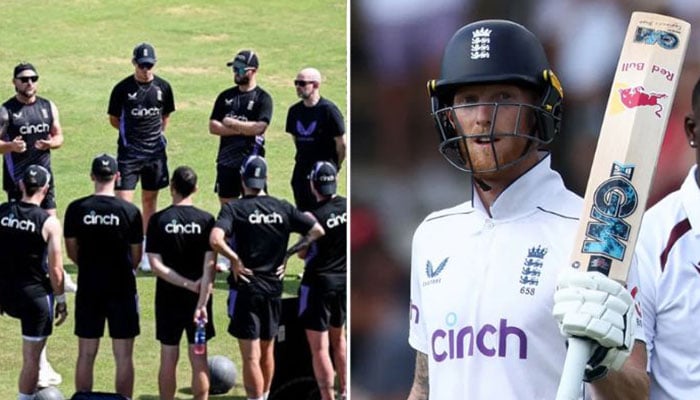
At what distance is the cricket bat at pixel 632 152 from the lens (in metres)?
2.59

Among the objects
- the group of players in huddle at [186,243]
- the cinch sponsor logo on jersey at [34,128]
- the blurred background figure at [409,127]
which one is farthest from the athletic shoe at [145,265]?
the blurred background figure at [409,127]

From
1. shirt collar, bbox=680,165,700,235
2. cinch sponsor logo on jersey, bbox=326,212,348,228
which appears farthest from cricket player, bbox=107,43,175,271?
shirt collar, bbox=680,165,700,235

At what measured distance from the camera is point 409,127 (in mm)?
5133

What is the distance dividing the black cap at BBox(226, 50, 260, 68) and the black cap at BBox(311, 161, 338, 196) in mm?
615

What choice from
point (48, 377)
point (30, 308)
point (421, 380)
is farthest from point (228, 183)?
point (421, 380)

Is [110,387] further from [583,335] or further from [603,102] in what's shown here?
[583,335]

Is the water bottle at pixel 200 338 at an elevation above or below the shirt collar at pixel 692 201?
below

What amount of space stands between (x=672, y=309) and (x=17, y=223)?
4.17 meters

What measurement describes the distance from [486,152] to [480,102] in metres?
0.13

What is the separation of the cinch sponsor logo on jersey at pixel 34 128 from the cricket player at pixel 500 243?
159 inches

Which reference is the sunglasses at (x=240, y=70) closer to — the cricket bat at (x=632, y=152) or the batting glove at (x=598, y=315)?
the cricket bat at (x=632, y=152)

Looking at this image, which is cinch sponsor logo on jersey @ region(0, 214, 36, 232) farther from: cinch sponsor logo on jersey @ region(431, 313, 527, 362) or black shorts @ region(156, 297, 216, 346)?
cinch sponsor logo on jersey @ region(431, 313, 527, 362)

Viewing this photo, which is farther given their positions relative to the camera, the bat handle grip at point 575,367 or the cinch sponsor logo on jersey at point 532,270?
the cinch sponsor logo on jersey at point 532,270

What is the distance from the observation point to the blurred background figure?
4.70m
